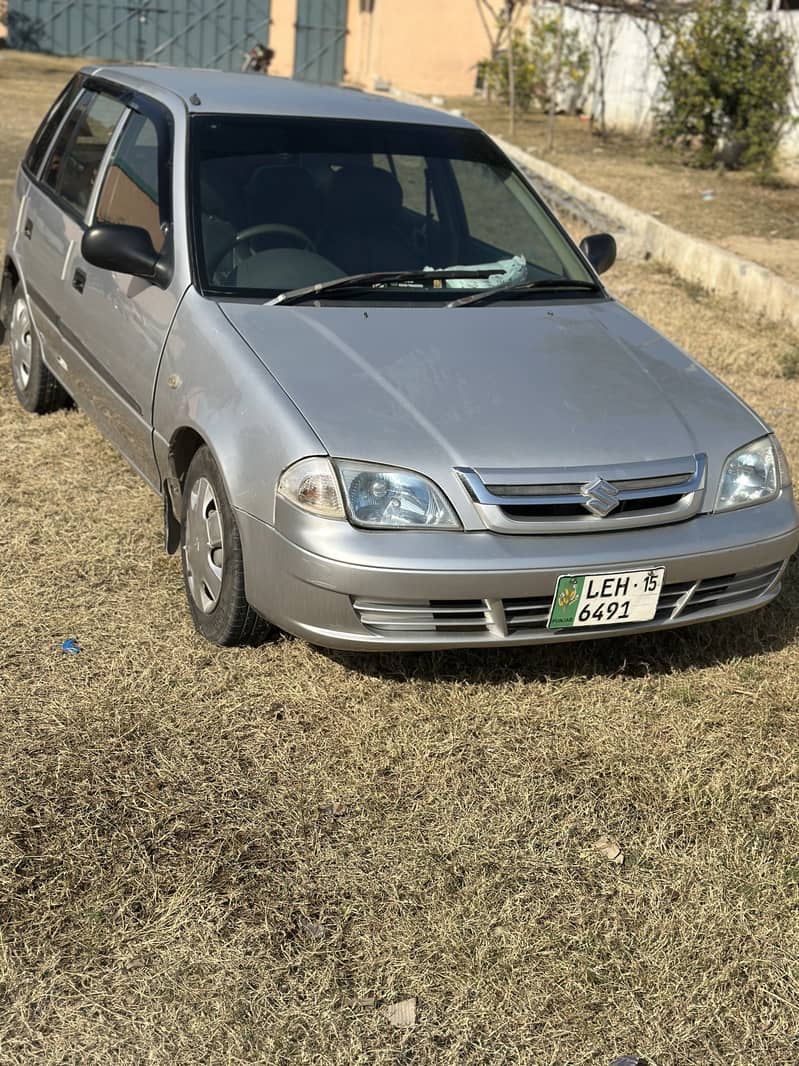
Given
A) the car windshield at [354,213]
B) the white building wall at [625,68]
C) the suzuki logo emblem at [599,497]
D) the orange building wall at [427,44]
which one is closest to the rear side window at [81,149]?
the car windshield at [354,213]

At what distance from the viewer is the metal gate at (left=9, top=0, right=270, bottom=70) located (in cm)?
2762

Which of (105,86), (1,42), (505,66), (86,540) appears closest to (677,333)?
(105,86)

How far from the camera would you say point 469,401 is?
3557mm

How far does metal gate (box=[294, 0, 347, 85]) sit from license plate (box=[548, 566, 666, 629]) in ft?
87.8

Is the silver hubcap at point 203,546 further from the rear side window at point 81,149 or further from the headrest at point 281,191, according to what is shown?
the rear side window at point 81,149

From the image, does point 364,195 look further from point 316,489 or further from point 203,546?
point 316,489

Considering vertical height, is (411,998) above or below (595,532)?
below

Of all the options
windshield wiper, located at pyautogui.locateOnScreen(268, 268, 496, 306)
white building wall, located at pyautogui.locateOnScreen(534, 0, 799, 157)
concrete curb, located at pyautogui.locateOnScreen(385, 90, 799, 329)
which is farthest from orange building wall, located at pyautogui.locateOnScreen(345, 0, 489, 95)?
windshield wiper, located at pyautogui.locateOnScreen(268, 268, 496, 306)

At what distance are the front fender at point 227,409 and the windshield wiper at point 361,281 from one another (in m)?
0.28

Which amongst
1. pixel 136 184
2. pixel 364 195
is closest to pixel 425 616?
pixel 364 195

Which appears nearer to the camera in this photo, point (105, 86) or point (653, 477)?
point (653, 477)

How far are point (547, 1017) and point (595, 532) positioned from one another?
1.34 metres

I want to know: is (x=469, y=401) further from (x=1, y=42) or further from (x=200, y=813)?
(x=1, y=42)

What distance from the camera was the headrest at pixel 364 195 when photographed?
435 centimetres
